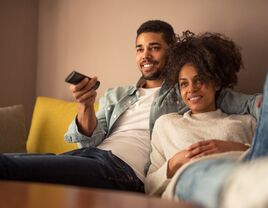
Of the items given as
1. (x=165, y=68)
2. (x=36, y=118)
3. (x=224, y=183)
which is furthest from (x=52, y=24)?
(x=224, y=183)

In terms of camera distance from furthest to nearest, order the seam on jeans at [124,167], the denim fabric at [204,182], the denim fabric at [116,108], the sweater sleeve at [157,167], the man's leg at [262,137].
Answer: the denim fabric at [116,108]
the seam on jeans at [124,167]
the sweater sleeve at [157,167]
the man's leg at [262,137]
the denim fabric at [204,182]

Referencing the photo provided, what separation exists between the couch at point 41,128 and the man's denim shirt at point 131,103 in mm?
302

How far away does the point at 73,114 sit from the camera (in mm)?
2025

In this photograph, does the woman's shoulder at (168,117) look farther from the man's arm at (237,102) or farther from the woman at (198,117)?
the man's arm at (237,102)

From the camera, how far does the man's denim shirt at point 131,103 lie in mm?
1484

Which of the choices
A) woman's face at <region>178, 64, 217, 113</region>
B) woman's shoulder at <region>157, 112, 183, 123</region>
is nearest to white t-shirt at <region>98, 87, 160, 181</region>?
woman's shoulder at <region>157, 112, 183, 123</region>

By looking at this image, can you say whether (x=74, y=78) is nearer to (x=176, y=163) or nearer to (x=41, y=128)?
(x=176, y=163)

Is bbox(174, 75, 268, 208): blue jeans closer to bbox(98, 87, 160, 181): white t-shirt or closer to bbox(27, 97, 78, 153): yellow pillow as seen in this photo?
bbox(98, 87, 160, 181): white t-shirt

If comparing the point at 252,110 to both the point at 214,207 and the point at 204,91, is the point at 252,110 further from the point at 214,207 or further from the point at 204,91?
the point at 214,207

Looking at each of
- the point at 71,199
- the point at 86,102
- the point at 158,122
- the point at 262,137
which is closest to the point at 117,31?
the point at 86,102

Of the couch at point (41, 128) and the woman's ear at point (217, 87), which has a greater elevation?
the woman's ear at point (217, 87)

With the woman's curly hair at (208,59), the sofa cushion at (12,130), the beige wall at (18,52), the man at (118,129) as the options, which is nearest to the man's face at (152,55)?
the man at (118,129)

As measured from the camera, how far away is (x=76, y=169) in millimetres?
1265

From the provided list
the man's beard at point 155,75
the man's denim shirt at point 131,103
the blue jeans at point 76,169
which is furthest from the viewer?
the man's beard at point 155,75
